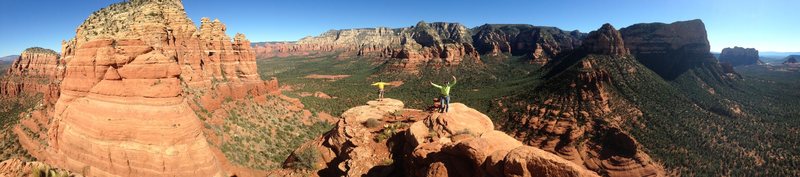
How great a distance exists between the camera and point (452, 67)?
146 meters

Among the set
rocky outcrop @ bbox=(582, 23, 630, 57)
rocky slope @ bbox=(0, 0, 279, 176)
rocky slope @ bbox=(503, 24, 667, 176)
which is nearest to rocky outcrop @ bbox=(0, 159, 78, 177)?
rocky slope @ bbox=(0, 0, 279, 176)

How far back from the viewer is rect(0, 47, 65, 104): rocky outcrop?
53062mm

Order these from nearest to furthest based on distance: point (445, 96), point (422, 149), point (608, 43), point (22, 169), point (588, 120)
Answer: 1. point (422, 149)
2. point (22, 169)
3. point (445, 96)
4. point (588, 120)
5. point (608, 43)

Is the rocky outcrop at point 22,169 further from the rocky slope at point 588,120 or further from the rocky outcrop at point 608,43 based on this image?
the rocky outcrop at point 608,43

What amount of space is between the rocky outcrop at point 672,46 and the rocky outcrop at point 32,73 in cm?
12885

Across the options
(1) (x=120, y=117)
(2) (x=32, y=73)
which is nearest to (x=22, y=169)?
(1) (x=120, y=117)

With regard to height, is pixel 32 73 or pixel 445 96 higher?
pixel 445 96

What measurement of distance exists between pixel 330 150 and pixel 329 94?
69.4m

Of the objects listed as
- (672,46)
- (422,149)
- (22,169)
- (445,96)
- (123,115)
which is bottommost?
(22,169)

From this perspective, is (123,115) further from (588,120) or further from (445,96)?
(588,120)

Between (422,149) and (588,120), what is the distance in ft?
153

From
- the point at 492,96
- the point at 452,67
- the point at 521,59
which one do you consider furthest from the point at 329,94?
the point at 521,59

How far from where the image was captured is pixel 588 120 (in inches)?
2169

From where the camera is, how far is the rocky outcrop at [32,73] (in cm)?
5306
